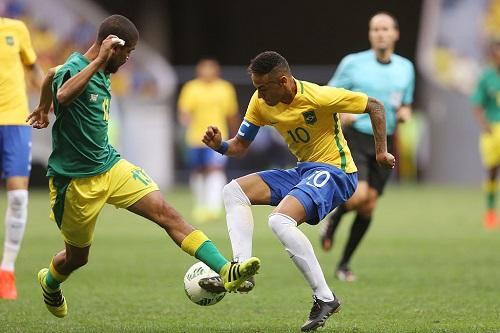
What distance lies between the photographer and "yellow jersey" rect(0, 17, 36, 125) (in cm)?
932

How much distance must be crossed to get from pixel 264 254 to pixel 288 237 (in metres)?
5.54

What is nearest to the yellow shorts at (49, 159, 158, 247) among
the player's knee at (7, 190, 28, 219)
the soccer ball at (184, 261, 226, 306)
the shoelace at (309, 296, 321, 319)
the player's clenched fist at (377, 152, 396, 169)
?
the soccer ball at (184, 261, 226, 306)

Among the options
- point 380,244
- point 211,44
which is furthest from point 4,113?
point 211,44

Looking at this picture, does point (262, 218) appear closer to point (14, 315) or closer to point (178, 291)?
point (178, 291)

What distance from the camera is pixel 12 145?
9.26 m

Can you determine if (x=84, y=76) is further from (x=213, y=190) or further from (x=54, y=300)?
(x=213, y=190)

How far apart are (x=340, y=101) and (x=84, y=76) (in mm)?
1860

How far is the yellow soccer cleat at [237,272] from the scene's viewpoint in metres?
7.06

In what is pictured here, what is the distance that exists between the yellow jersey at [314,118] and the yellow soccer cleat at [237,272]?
1.16 meters

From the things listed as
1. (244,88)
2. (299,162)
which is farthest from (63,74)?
(244,88)

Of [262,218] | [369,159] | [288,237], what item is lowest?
[262,218]

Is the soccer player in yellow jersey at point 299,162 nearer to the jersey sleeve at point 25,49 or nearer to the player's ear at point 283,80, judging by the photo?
the player's ear at point 283,80

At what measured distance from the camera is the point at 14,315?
828cm

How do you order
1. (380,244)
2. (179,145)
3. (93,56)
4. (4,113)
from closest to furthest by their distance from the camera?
1. (93,56)
2. (4,113)
3. (380,244)
4. (179,145)
